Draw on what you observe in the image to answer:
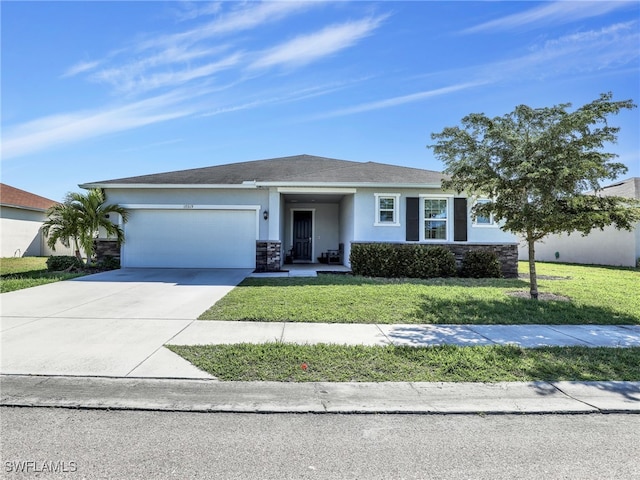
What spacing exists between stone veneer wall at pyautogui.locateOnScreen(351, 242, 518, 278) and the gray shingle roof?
102 inches

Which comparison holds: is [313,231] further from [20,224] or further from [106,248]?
[20,224]

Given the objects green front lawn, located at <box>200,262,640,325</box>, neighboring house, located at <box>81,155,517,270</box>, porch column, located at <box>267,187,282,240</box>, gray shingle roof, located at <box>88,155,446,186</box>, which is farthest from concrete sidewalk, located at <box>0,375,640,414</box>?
porch column, located at <box>267,187,282,240</box>

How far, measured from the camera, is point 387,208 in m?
13.3

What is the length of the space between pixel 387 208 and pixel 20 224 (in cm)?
2045

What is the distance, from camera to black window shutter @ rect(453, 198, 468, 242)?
13320 millimetres

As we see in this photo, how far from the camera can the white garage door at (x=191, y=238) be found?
1394cm

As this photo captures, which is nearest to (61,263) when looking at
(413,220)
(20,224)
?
(20,224)

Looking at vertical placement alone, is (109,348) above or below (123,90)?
below

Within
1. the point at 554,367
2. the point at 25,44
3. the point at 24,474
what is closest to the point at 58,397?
the point at 24,474

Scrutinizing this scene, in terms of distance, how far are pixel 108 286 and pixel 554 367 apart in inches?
398

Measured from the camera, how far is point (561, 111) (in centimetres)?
761

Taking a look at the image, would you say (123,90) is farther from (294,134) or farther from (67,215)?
(294,134)

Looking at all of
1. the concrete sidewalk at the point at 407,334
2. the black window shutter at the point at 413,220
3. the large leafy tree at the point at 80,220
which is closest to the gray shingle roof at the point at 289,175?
the black window shutter at the point at 413,220

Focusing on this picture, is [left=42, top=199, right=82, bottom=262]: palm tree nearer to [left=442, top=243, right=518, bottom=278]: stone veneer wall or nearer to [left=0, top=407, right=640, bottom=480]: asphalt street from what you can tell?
[left=0, top=407, right=640, bottom=480]: asphalt street
